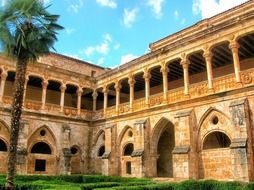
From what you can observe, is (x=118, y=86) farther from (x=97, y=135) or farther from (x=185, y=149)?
(x=185, y=149)

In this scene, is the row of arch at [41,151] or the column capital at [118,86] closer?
the row of arch at [41,151]

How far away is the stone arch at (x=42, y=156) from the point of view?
2134 cm

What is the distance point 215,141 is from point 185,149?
8.02 ft

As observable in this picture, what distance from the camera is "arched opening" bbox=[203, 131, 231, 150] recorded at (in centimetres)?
1700

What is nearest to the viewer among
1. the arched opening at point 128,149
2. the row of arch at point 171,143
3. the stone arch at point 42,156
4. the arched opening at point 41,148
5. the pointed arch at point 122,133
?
the row of arch at point 171,143

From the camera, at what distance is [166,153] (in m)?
22.6

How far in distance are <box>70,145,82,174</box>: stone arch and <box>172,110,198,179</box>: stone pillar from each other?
9.99m

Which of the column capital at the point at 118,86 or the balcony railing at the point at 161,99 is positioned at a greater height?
the column capital at the point at 118,86

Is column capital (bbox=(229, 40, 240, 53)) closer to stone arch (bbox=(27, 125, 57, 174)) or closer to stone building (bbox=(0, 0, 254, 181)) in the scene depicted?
stone building (bbox=(0, 0, 254, 181))

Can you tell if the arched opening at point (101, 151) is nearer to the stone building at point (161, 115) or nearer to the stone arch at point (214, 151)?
the stone building at point (161, 115)

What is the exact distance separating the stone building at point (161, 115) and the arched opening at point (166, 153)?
0.25ft

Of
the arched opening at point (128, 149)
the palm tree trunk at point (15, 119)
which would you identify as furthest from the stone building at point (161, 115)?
the palm tree trunk at point (15, 119)

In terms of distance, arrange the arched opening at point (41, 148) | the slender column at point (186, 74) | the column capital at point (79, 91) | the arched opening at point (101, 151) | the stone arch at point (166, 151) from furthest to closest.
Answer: the column capital at point (79, 91), the arched opening at point (101, 151), the arched opening at point (41, 148), the stone arch at point (166, 151), the slender column at point (186, 74)

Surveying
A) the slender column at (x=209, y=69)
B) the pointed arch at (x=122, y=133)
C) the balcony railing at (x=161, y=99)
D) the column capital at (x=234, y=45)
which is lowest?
the pointed arch at (x=122, y=133)
